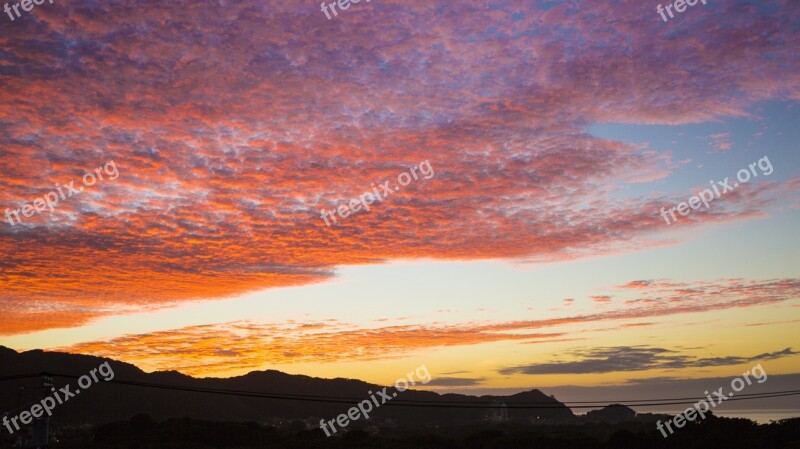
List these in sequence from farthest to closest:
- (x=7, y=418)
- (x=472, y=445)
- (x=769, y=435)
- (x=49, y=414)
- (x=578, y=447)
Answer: (x=472, y=445)
(x=578, y=447)
(x=769, y=435)
(x=49, y=414)
(x=7, y=418)

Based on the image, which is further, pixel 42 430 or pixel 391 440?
pixel 391 440

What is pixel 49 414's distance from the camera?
31.2 meters

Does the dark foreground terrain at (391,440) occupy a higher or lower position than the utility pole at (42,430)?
lower

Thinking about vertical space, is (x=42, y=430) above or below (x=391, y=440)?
above

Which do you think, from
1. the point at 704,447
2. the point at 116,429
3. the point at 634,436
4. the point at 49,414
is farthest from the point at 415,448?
the point at 49,414

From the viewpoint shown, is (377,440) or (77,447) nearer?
(77,447)

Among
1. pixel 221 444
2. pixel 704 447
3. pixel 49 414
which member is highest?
pixel 49 414

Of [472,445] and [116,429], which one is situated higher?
[116,429]

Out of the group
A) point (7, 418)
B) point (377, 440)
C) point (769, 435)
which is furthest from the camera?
point (377, 440)

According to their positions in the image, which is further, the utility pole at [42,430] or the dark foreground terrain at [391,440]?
the dark foreground terrain at [391,440]

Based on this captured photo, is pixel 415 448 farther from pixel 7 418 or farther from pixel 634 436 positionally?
pixel 7 418

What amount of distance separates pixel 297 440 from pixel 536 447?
197ft

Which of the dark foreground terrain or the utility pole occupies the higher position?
the utility pole

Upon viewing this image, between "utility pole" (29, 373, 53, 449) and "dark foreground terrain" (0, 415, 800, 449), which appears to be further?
"dark foreground terrain" (0, 415, 800, 449)
